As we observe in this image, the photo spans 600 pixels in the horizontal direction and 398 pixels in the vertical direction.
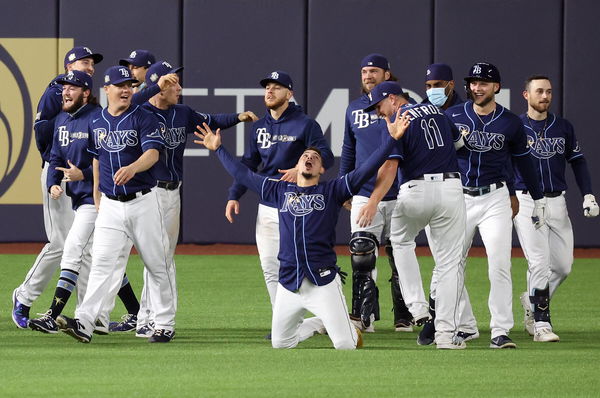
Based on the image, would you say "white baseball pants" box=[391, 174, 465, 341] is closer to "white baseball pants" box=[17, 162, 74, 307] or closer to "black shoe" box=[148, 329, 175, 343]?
"black shoe" box=[148, 329, 175, 343]

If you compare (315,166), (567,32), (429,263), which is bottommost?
(429,263)

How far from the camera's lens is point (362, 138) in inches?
374

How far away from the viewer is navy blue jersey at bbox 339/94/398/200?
9430 mm

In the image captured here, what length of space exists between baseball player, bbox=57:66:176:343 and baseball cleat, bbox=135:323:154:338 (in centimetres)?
36

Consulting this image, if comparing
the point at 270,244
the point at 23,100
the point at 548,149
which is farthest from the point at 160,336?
the point at 23,100

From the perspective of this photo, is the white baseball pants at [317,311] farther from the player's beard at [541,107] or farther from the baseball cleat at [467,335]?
the player's beard at [541,107]

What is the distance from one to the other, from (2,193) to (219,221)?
8.84 feet

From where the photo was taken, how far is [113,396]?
6.43 meters

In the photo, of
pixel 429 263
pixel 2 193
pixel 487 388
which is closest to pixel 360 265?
pixel 487 388

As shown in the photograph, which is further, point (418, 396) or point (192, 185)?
point (192, 185)

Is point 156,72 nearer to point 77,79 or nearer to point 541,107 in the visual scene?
point 77,79

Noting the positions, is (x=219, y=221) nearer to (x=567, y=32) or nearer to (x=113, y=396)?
(x=567, y=32)

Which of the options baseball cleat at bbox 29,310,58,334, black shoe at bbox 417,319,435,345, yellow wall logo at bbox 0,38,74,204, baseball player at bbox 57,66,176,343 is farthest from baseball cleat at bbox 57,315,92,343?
yellow wall logo at bbox 0,38,74,204

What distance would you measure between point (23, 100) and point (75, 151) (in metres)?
6.86
